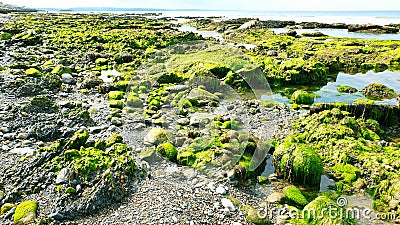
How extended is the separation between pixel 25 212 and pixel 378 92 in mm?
13717

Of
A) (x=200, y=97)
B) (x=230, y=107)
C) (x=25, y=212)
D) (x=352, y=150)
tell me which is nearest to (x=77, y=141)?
(x=25, y=212)

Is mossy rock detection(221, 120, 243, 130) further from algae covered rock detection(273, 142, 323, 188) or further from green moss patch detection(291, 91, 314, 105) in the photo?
green moss patch detection(291, 91, 314, 105)

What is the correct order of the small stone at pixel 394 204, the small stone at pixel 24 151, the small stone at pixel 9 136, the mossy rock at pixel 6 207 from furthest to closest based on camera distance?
the small stone at pixel 9 136, the small stone at pixel 24 151, the small stone at pixel 394 204, the mossy rock at pixel 6 207

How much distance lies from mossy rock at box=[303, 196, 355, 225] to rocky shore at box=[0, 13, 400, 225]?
0.09 feet

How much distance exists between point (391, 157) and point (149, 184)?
5.71 metres

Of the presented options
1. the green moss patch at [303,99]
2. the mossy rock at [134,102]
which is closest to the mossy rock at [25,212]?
the mossy rock at [134,102]

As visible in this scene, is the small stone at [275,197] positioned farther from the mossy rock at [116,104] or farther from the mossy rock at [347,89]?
the mossy rock at [347,89]

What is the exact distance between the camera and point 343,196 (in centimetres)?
644

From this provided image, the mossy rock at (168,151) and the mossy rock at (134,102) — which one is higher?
the mossy rock at (134,102)

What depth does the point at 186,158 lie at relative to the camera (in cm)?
739

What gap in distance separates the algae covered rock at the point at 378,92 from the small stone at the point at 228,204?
1005 centimetres

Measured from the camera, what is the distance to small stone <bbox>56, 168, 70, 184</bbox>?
609 cm

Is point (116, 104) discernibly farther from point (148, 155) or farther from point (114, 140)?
point (148, 155)

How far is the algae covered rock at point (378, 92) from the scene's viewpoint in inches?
522
